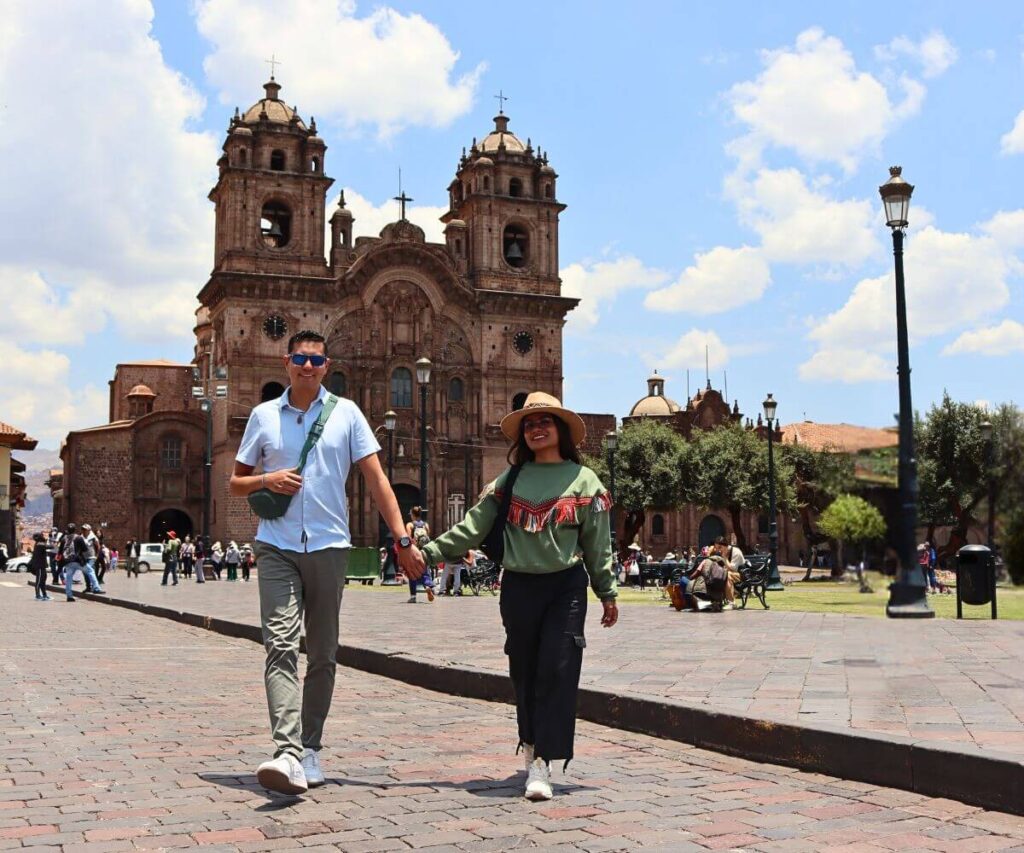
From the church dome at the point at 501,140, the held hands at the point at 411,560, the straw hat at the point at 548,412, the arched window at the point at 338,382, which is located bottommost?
the held hands at the point at 411,560

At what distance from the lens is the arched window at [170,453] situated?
195 ft

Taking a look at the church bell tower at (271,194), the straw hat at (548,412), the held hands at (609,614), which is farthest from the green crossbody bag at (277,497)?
the church bell tower at (271,194)

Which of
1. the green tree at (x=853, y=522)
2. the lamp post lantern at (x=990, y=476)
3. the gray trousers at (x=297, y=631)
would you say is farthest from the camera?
the gray trousers at (x=297, y=631)

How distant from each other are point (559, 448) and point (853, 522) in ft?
7.98

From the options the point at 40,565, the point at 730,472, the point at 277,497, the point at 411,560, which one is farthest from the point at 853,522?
the point at 730,472

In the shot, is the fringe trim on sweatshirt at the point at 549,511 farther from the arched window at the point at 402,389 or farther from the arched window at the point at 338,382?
the arched window at the point at 402,389

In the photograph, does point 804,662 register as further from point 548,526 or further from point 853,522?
point 853,522

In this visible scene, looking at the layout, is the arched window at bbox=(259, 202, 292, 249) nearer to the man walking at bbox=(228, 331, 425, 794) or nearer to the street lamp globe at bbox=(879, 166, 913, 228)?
the street lamp globe at bbox=(879, 166, 913, 228)

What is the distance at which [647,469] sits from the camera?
55344 millimetres

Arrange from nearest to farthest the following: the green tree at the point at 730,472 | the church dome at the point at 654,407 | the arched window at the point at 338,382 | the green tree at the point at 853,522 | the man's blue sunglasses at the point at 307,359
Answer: the green tree at the point at 853,522, the man's blue sunglasses at the point at 307,359, the green tree at the point at 730,472, the arched window at the point at 338,382, the church dome at the point at 654,407

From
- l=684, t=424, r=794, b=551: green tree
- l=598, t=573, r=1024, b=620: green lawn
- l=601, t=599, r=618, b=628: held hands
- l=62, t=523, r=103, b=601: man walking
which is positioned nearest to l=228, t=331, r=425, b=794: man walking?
l=601, t=599, r=618, b=628: held hands

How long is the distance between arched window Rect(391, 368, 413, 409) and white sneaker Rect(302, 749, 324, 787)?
174 feet

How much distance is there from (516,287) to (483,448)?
852 cm

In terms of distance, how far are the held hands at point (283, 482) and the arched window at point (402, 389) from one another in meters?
53.0
